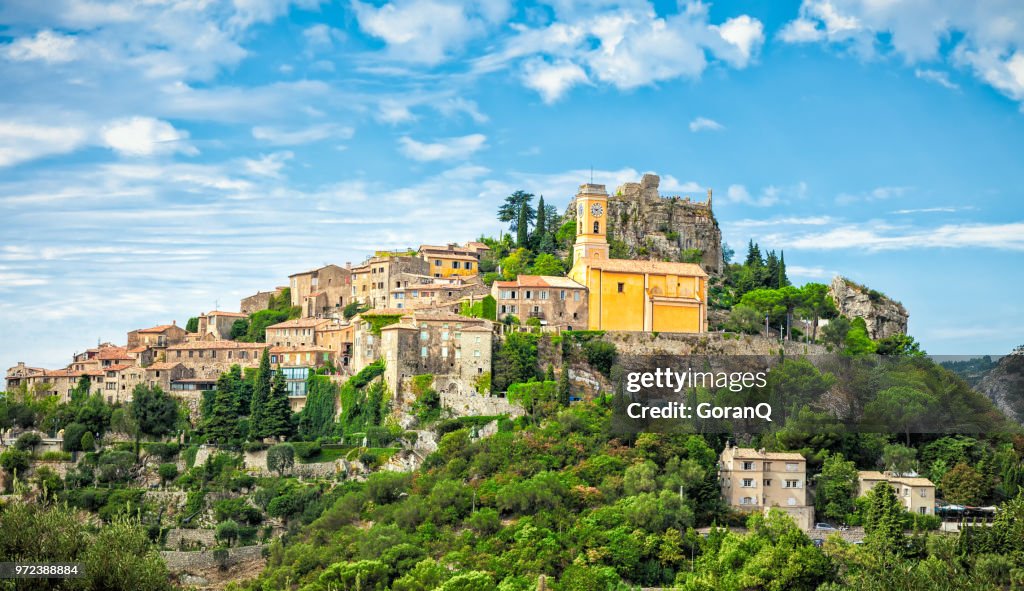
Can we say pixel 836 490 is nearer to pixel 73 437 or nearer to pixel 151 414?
pixel 151 414

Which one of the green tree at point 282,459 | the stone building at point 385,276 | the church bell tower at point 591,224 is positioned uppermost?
the church bell tower at point 591,224

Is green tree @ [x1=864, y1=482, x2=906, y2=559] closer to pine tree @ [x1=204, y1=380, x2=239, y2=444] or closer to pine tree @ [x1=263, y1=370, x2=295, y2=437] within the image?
pine tree @ [x1=263, y1=370, x2=295, y2=437]

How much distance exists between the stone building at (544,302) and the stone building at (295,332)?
12.2m

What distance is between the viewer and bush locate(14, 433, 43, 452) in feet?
231

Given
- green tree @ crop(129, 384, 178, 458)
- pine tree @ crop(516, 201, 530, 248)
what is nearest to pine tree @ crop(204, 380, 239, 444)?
green tree @ crop(129, 384, 178, 458)

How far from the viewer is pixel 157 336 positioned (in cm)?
8206

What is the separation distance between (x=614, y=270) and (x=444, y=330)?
9793 mm

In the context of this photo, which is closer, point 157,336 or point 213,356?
point 213,356

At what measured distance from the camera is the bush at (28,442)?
70438 millimetres

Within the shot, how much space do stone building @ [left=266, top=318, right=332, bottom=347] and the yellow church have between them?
49.8ft

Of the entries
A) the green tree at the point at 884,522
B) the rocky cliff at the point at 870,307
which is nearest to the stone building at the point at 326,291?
the rocky cliff at the point at 870,307

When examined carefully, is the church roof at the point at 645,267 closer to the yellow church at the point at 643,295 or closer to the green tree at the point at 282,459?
the yellow church at the point at 643,295

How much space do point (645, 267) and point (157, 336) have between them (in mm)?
30146
